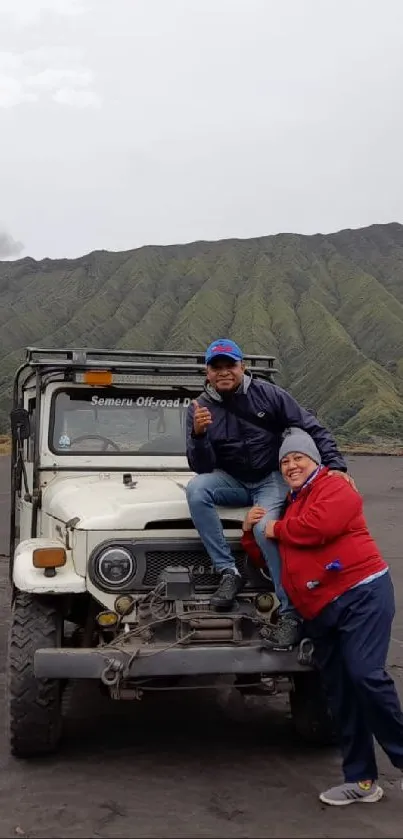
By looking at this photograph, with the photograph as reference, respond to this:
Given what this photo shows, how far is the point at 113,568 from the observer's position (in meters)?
4.80

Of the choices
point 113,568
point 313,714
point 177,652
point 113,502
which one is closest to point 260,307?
point 113,502

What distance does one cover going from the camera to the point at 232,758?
192 inches

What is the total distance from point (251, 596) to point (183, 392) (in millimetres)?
2051

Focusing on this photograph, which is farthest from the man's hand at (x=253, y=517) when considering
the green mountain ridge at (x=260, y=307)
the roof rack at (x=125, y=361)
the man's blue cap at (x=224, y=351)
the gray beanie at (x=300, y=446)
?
the green mountain ridge at (x=260, y=307)

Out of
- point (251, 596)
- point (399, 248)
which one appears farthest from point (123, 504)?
point (399, 248)

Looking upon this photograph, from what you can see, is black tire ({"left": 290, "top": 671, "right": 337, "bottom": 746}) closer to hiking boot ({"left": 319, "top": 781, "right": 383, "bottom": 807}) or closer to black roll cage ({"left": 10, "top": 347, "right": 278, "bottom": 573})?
hiking boot ({"left": 319, "top": 781, "right": 383, "bottom": 807})

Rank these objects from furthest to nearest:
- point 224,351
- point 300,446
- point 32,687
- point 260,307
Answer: point 260,307 → point 224,351 → point 32,687 → point 300,446

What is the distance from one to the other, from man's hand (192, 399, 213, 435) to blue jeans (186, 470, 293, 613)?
0.28 m

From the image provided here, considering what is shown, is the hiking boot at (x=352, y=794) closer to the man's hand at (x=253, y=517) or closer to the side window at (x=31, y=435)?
the man's hand at (x=253, y=517)

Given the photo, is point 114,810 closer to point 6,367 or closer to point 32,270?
point 6,367

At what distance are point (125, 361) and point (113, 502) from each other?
1.65 m

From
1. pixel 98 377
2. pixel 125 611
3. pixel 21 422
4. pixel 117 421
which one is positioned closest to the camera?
pixel 125 611

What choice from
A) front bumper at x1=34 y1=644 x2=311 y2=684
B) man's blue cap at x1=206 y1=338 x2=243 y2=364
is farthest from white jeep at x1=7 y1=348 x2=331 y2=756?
man's blue cap at x1=206 y1=338 x2=243 y2=364

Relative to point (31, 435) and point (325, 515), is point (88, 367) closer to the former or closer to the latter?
point (31, 435)
